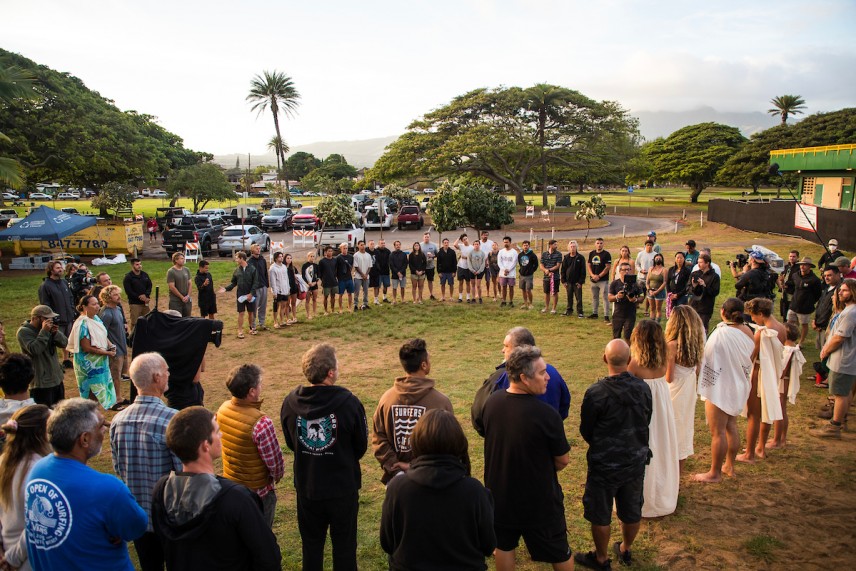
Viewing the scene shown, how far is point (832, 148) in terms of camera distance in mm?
31188

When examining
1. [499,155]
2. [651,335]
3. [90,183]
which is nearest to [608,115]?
[499,155]

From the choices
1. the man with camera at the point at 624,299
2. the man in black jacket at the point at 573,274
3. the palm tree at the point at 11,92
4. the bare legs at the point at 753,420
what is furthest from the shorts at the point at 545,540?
the palm tree at the point at 11,92

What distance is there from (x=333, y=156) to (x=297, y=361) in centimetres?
11358

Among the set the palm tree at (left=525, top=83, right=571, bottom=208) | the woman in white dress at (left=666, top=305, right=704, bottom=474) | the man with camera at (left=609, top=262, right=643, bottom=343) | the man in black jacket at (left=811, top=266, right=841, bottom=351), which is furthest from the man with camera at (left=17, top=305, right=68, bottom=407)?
the palm tree at (left=525, top=83, right=571, bottom=208)

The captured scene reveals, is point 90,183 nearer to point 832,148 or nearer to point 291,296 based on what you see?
point 291,296

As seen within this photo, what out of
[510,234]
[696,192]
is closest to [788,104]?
[696,192]

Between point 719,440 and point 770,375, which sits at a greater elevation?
point 770,375

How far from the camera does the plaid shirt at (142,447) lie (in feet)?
11.9

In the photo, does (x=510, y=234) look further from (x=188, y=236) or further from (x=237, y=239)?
(x=188, y=236)

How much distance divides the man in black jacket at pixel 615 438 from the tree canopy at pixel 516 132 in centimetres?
4154

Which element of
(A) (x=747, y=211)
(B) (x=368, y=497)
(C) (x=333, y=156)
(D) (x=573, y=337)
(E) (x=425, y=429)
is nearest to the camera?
(E) (x=425, y=429)

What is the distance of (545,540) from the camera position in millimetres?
3562

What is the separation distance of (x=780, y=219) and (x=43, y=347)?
30.1 meters

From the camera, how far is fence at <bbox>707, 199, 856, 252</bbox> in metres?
21.0
